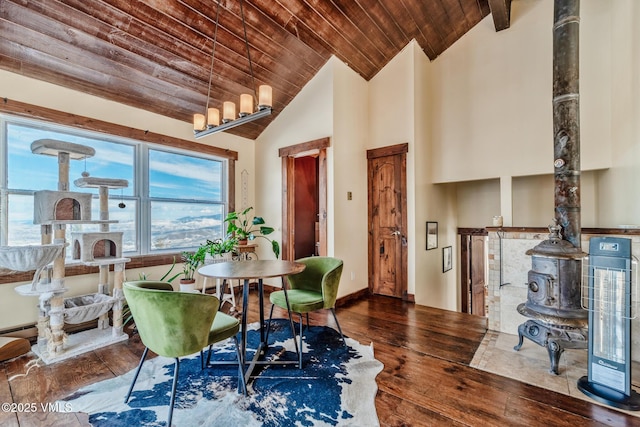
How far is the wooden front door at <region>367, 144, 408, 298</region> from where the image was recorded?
14.7 feet

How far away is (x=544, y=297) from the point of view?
250cm

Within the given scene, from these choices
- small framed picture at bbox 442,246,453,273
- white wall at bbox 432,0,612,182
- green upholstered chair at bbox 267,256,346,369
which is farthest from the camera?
small framed picture at bbox 442,246,453,273

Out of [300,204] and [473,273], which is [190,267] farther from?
[473,273]

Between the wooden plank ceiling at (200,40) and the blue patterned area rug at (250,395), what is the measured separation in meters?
3.08

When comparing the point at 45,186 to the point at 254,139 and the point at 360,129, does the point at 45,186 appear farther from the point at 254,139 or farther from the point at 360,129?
the point at 360,129

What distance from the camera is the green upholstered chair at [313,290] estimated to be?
2.68 meters

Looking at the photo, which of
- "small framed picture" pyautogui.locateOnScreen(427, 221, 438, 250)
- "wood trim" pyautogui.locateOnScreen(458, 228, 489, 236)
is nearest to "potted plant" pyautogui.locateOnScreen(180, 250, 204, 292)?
→ "small framed picture" pyautogui.locateOnScreen(427, 221, 438, 250)

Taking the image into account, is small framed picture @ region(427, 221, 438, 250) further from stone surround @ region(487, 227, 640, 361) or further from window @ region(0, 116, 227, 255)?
window @ region(0, 116, 227, 255)

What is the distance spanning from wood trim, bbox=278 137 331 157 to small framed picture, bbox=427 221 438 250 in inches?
83.4

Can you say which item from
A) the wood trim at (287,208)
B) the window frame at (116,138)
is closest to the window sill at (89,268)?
the window frame at (116,138)

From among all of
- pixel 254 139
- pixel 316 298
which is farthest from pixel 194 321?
pixel 254 139

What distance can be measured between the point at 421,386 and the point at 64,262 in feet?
11.0

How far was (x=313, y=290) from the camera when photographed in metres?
3.14

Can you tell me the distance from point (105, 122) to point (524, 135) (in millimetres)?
5385
